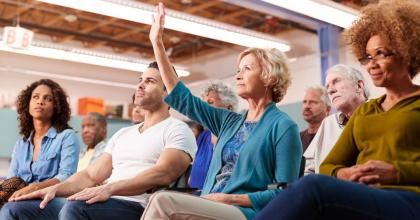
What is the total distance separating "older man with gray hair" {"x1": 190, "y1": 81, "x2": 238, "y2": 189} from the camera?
2.96 metres

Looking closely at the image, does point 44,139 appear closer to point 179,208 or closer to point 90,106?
point 179,208

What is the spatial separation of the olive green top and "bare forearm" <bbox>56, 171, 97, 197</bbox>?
1230 millimetres

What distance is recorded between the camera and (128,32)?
28.9ft

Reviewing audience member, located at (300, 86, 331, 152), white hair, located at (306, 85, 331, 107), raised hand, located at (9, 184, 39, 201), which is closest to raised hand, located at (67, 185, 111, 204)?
raised hand, located at (9, 184, 39, 201)

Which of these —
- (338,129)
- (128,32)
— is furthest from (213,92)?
(128,32)

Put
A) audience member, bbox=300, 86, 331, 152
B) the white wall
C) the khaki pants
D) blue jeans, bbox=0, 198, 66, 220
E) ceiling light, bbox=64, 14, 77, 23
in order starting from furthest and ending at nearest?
1. the white wall
2. ceiling light, bbox=64, 14, 77, 23
3. audience member, bbox=300, 86, 331, 152
4. blue jeans, bbox=0, 198, 66, 220
5. the khaki pants

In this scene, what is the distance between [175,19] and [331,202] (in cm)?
464

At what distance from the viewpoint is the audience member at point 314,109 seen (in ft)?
10.7

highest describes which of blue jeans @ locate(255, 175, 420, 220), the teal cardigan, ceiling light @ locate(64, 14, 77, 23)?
ceiling light @ locate(64, 14, 77, 23)

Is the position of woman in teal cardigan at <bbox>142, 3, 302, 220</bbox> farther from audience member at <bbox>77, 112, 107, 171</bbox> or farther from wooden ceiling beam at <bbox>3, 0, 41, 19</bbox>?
wooden ceiling beam at <bbox>3, 0, 41, 19</bbox>

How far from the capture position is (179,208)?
1502mm

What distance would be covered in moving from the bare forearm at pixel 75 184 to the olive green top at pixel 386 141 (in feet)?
4.04

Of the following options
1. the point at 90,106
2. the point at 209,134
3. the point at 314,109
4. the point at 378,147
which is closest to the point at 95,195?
the point at 378,147

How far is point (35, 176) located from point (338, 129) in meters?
1.62
